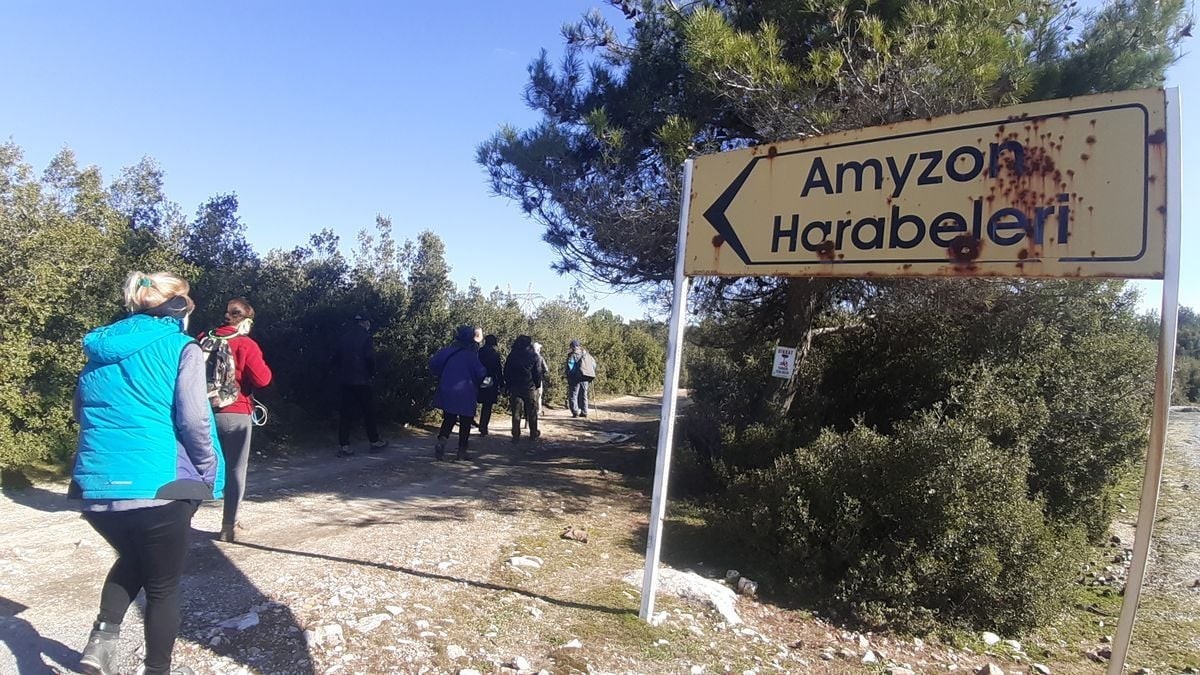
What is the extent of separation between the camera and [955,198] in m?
3.29

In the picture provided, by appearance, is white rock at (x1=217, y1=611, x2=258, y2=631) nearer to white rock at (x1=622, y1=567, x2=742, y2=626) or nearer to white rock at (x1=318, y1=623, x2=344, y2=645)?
white rock at (x1=318, y1=623, x2=344, y2=645)

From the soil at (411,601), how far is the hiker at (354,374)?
2.17 metres

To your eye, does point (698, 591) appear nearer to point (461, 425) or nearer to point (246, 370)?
point (246, 370)

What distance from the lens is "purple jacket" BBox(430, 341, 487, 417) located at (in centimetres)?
837

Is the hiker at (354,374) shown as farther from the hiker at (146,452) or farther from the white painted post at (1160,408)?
the white painted post at (1160,408)

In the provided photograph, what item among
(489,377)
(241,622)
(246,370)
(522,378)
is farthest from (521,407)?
(241,622)

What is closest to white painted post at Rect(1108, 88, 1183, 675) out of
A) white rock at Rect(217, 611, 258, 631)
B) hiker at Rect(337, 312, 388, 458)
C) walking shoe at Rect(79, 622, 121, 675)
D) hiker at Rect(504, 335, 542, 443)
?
white rock at Rect(217, 611, 258, 631)

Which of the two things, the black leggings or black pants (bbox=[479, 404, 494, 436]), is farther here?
black pants (bbox=[479, 404, 494, 436])

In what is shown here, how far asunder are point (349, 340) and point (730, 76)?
5.59m

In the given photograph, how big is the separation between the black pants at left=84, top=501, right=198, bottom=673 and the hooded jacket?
0.28 feet

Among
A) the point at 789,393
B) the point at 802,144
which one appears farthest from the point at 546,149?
the point at 802,144

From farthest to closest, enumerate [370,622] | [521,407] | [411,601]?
[521,407], [411,601], [370,622]

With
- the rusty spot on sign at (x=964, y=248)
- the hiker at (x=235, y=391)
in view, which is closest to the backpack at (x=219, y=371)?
the hiker at (x=235, y=391)

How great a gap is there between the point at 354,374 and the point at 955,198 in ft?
24.0
